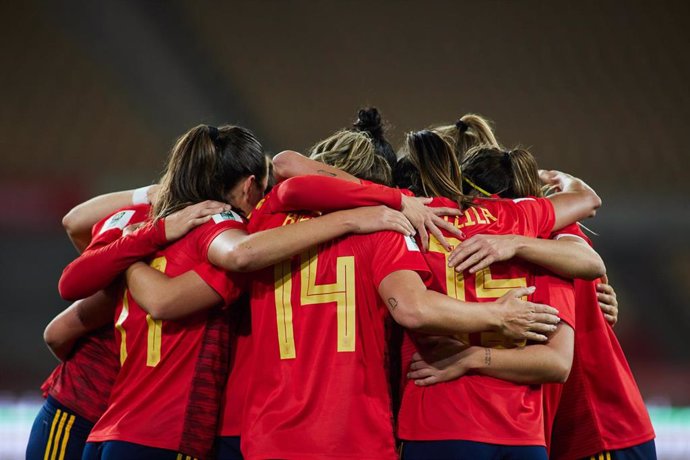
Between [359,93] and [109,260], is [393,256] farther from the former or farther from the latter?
[359,93]

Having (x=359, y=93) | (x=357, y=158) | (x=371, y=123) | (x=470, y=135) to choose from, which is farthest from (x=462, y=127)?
(x=359, y=93)

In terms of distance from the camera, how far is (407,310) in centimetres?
191

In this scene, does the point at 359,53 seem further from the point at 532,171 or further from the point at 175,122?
the point at 532,171

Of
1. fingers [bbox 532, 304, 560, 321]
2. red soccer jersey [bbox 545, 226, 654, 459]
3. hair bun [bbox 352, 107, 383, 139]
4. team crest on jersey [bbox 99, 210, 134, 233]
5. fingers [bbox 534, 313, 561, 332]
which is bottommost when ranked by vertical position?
red soccer jersey [bbox 545, 226, 654, 459]

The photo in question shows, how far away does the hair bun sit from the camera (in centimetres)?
279

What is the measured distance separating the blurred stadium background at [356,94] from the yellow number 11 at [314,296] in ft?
17.3

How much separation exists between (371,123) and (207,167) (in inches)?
27.5

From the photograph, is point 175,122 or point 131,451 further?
point 175,122

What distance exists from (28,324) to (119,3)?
3.57 metres

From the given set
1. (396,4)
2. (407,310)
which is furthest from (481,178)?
(396,4)

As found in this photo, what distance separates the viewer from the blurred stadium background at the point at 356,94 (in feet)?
24.2

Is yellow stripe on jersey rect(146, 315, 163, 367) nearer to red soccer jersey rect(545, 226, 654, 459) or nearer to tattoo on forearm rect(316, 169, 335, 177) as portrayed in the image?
tattoo on forearm rect(316, 169, 335, 177)

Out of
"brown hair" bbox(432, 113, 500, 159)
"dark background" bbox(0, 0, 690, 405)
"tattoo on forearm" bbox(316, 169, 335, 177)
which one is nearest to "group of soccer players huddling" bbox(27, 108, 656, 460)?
"tattoo on forearm" bbox(316, 169, 335, 177)

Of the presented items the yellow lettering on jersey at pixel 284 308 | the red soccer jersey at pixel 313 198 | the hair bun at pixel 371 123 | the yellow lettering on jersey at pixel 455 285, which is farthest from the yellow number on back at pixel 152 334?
the hair bun at pixel 371 123
